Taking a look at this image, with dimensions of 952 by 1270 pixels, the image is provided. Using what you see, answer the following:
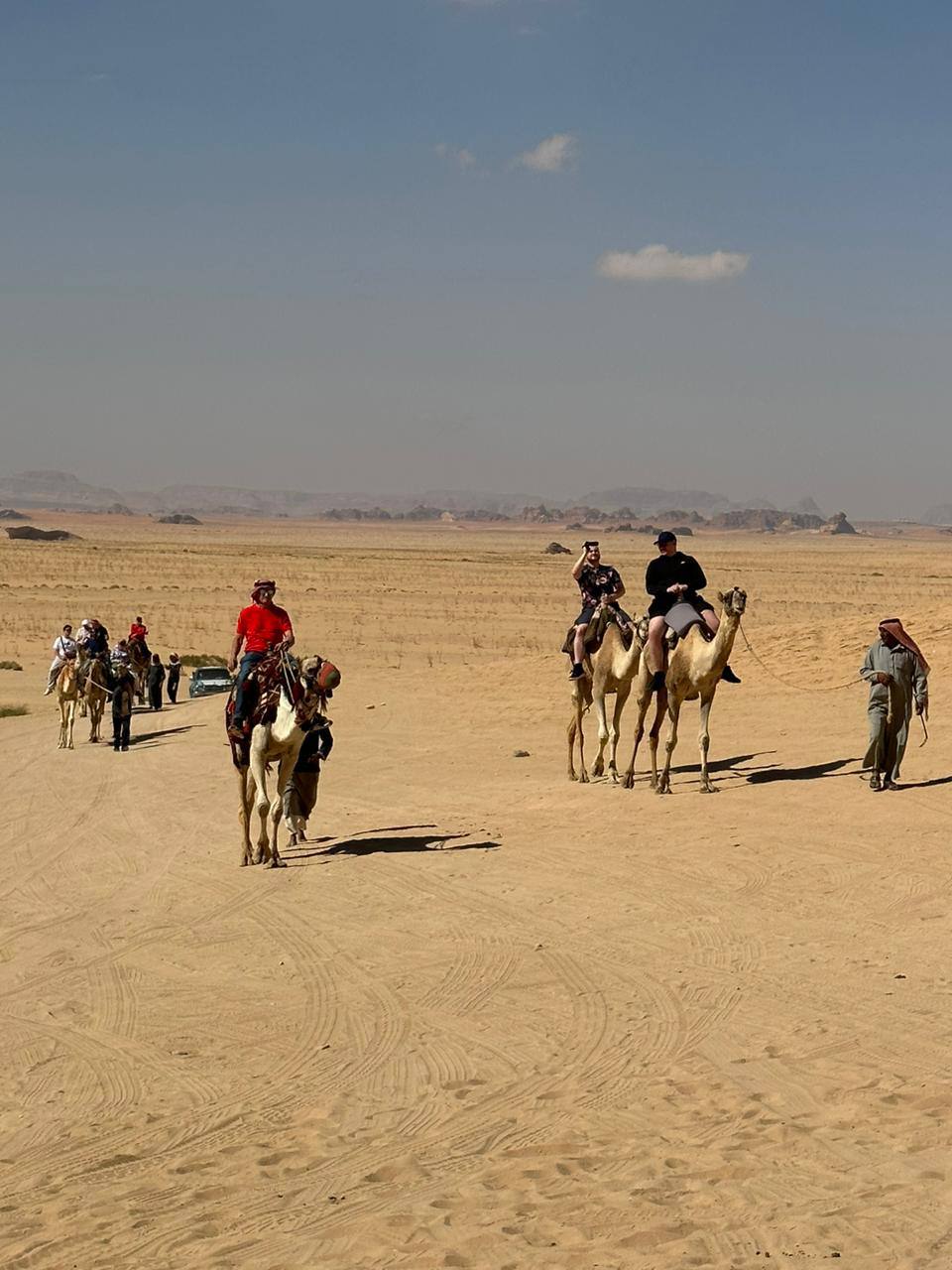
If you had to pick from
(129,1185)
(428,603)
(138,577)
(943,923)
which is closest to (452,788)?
(943,923)

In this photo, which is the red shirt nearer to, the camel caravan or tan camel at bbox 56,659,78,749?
the camel caravan

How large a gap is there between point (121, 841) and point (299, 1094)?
879 centimetres

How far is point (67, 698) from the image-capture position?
85.3 ft

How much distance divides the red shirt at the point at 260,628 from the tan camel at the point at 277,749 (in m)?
0.61

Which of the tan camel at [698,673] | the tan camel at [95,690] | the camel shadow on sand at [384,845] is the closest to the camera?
the camel shadow on sand at [384,845]

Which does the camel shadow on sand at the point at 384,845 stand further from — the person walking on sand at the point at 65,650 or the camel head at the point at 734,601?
the person walking on sand at the point at 65,650

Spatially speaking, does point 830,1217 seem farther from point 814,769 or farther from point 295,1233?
point 814,769

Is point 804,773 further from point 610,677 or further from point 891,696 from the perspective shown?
point 610,677

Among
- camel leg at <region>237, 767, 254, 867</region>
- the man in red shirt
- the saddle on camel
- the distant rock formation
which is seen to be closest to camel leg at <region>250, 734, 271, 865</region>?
camel leg at <region>237, 767, 254, 867</region>

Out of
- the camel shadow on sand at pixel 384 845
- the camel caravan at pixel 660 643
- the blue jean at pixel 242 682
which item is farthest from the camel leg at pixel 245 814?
the camel caravan at pixel 660 643

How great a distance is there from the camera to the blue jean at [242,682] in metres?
14.1

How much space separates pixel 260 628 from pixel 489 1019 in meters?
5.83

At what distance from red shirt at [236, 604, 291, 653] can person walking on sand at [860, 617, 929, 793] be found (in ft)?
19.6

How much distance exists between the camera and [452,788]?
19000 millimetres
